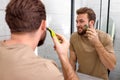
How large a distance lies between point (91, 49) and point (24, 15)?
1.05 meters

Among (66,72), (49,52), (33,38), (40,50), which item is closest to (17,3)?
(33,38)

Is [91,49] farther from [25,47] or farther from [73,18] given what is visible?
[25,47]

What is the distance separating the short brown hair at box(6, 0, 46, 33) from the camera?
30.3 inches

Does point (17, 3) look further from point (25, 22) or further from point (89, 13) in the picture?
point (89, 13)

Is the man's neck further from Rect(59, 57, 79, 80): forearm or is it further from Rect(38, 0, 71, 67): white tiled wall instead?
Rect(38, 0, 71, 67): white tiled wall

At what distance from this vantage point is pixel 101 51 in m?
1.61

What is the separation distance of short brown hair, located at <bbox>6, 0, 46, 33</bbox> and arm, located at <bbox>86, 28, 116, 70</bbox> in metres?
0.88

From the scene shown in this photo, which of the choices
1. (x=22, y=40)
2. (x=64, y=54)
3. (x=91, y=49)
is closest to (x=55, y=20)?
(x=91, y=49)

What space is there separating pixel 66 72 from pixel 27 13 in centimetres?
45

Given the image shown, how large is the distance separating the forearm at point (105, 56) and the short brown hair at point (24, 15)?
0.91m

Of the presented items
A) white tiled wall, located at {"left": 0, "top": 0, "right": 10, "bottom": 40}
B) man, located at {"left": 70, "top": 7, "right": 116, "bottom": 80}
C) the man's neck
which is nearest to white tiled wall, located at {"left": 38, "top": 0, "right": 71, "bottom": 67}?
man, located at {"left": 70, "top": 7, "right": 116, "bottom": 80}

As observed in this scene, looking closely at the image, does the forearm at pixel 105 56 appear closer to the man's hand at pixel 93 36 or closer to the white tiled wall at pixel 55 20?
the man's hand at pixel 93 36

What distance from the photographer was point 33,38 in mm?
829

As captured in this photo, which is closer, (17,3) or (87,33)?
(17,3)
